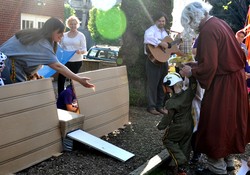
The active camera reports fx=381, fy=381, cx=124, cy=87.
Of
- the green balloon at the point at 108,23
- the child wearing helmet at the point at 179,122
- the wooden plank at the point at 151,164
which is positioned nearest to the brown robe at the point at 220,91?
the child wearing helmet at the point at 179,122

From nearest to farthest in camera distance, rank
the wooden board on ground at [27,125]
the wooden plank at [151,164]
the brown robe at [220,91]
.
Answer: the wooden board on ground at [27,125] < the brown robe at [220,91] < the wooden plank at [151,164]

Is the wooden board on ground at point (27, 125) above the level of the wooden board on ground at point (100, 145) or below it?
above

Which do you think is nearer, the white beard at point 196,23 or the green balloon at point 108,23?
the white beard at point 196,23

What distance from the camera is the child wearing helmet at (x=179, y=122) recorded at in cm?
430

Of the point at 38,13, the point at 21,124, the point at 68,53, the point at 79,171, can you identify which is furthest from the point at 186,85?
the point at 38,13

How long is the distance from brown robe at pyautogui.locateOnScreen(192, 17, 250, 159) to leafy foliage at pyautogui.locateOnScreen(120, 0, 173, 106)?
4005mm

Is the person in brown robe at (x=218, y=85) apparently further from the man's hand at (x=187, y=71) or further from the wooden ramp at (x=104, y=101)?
the wooden ramp at (x=104, y=101)

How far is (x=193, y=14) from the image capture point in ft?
13.6

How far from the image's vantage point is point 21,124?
155 inches

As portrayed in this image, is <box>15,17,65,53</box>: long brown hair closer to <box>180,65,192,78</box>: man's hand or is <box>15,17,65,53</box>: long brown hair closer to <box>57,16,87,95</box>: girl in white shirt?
<box>180,65,192,78</box>: man's hand

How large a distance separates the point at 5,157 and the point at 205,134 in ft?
7.11

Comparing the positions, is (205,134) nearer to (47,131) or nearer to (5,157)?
(47,131)

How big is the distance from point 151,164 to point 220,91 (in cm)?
117

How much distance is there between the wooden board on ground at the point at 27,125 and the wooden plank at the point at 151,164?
1.01 m
